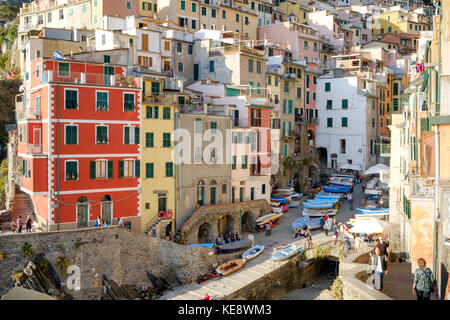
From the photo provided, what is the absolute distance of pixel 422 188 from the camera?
20.8 metres

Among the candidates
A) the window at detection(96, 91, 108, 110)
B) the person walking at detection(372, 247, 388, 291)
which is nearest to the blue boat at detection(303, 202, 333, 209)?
the window at detection(96, 91, 108, 110)

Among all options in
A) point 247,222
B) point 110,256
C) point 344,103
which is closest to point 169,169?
point 110,256

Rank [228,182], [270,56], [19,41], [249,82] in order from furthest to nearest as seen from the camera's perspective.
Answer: [19,41], [270,56], [249,82], [228,182]

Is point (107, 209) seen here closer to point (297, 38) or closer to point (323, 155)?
point (323, 155)

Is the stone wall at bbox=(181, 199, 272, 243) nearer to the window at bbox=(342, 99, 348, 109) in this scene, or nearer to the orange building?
the orange building

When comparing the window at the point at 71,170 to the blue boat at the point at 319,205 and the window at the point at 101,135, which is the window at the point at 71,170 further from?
the blue boat at the point at 319,205

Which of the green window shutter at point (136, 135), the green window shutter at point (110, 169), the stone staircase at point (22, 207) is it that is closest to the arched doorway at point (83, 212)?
the green window shutter at point (110, 169)

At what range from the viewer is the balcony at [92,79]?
34.8 metres

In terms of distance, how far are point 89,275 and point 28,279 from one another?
4.20 metres

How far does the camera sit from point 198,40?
56812mm

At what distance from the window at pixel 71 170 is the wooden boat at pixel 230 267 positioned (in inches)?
493
